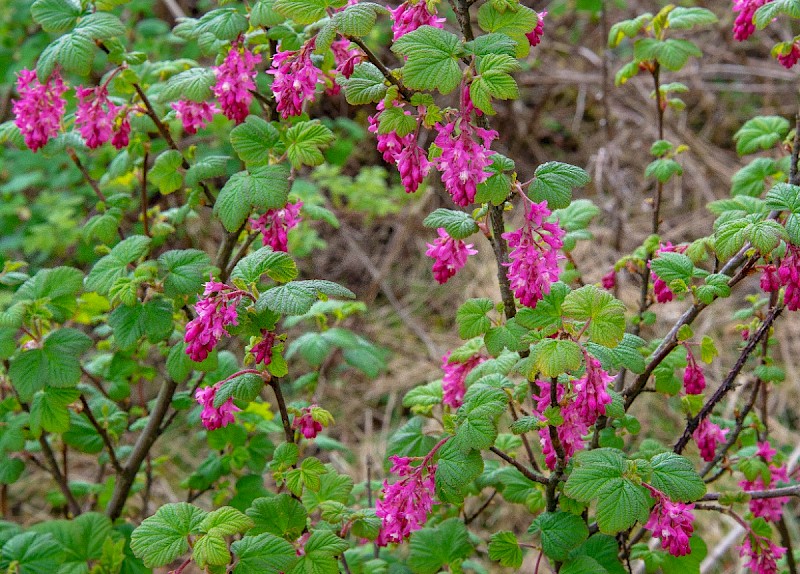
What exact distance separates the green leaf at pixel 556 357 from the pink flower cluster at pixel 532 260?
15 centimetres

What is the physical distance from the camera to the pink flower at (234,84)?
75.1 inches

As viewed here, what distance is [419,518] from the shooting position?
1.67m

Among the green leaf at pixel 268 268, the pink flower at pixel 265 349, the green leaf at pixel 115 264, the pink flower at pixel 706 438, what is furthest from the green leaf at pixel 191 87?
the pink flower at pixel 706 438

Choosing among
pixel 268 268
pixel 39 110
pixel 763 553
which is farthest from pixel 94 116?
pixel 763 553

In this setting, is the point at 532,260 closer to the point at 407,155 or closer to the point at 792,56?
the point at 407,155

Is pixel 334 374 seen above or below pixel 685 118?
below

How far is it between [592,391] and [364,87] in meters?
0.73

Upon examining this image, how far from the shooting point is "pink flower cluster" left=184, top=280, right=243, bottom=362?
1554 millimetres

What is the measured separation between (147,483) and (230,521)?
3.61 feet

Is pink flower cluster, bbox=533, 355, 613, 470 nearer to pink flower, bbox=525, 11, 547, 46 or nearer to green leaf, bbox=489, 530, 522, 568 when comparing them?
green leaf, bbox=489, 530, 522, 568

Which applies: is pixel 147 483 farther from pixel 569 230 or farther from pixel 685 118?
pixel 685 118

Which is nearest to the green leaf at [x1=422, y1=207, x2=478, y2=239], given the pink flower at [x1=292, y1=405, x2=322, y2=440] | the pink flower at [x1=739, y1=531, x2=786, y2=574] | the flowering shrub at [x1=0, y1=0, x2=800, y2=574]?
the flowering shrub at [x1=0, y1=0, x2=800, y2=574]

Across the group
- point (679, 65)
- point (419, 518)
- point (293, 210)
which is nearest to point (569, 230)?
point (679, 65)

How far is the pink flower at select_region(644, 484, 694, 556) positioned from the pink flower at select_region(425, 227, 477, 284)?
62 centimetres
